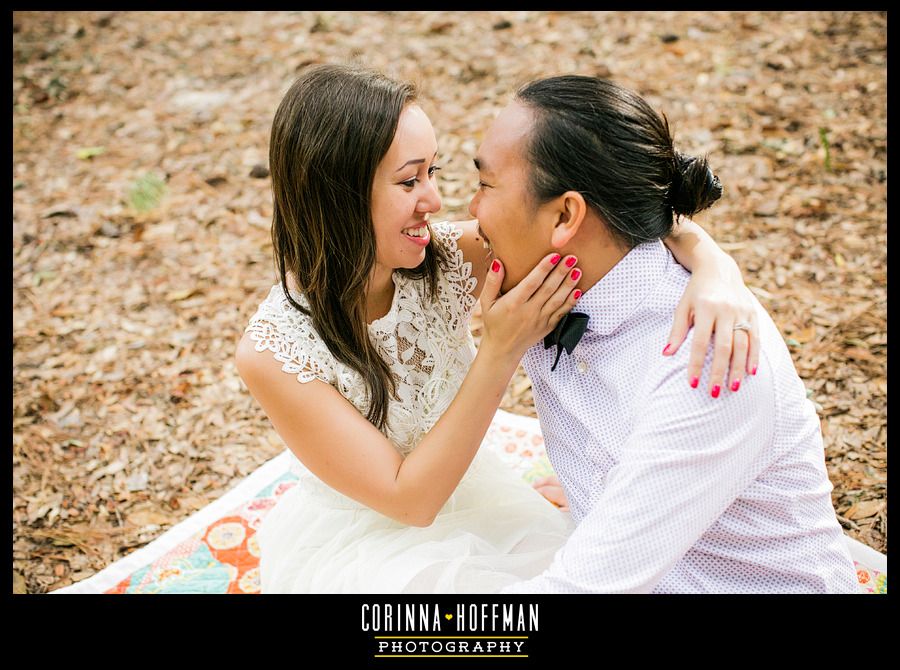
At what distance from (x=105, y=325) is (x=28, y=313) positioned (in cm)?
55

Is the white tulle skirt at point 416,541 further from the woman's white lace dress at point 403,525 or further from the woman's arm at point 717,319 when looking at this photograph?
the woman's arm at point 717,319

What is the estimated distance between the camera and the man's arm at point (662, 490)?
86.3 inches

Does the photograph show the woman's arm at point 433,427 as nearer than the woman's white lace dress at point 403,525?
Yes

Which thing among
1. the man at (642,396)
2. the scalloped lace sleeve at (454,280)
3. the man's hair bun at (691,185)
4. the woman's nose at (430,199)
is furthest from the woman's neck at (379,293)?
the man's hair bun at (691,185)

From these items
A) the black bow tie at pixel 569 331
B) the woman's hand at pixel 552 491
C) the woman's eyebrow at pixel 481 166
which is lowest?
the woman's hand at pixel 552 491

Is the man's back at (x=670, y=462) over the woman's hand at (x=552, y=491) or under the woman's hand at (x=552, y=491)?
over

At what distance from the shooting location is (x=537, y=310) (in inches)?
97.8

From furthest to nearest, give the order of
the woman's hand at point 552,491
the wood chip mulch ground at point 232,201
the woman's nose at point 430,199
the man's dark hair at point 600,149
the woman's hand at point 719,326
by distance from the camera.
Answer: the wood chip mulch ground at point 232,201 → the woman's hand at point 552,491 → the woman's nose at point 430,199 → the man's dark hair at point 600,149 → the woman's hand at point 719,326

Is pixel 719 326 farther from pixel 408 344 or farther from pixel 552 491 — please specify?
pixel 552 491

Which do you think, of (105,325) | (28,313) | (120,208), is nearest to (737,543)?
(105,325)

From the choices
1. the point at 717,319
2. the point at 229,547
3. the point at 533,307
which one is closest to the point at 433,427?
the point at 533,307

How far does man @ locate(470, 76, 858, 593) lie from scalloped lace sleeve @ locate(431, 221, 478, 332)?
1.90 feet

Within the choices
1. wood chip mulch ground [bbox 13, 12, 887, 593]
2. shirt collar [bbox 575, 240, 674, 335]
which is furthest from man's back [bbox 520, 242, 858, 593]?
wood chip mulch ground [bbox 13, 12, 887, 593]

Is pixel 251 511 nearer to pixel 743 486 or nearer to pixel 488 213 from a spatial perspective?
pixel 488 213
